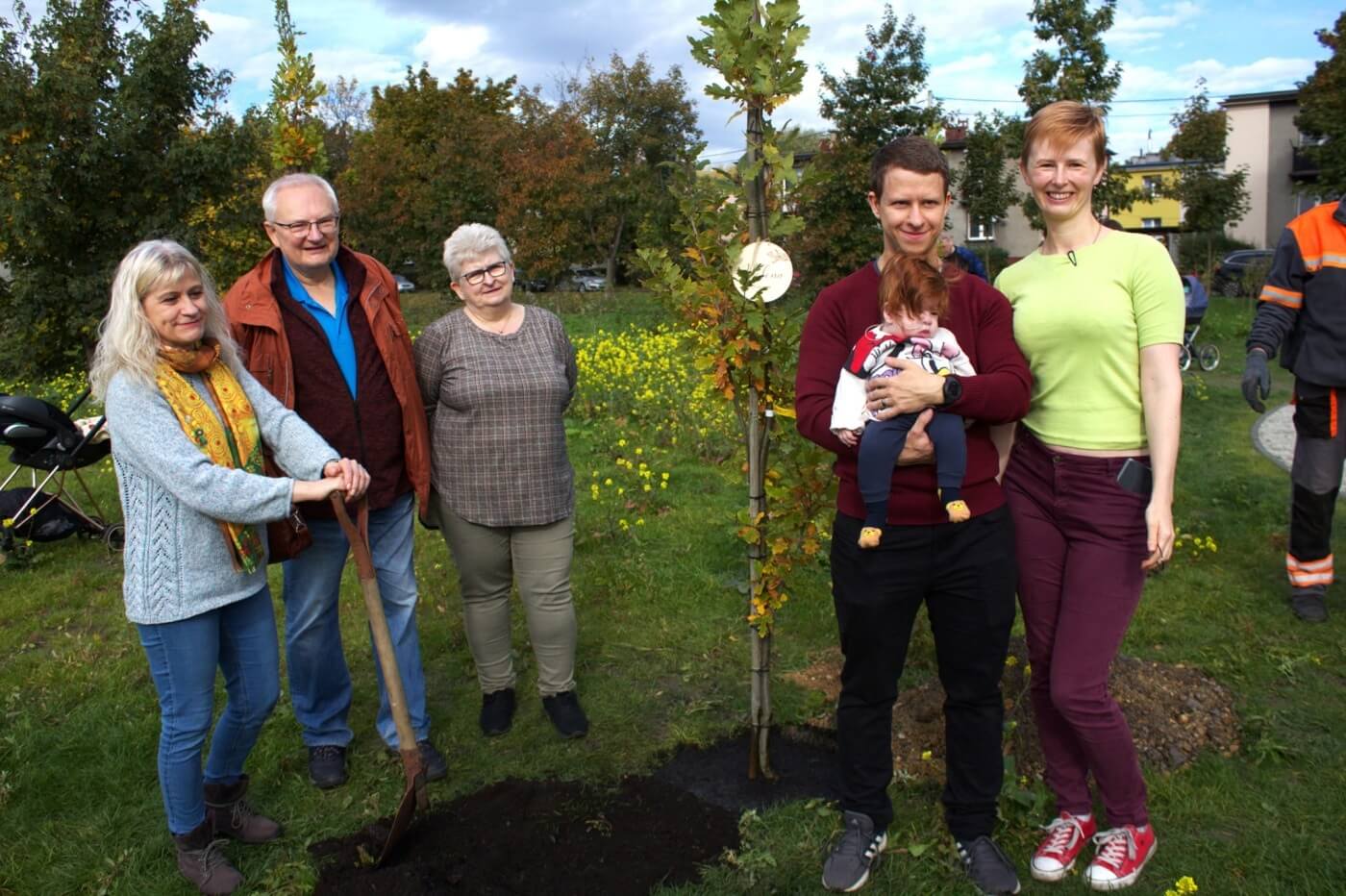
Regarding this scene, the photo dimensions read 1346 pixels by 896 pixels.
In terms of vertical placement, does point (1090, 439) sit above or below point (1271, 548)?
above

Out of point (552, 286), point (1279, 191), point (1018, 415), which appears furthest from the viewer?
point (1279, 191)

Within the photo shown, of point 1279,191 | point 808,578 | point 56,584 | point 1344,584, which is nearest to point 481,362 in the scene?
point 808,578

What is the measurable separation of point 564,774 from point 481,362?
1.58 metres

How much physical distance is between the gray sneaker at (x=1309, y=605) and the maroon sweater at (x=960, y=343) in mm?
3109

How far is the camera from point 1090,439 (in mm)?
2738

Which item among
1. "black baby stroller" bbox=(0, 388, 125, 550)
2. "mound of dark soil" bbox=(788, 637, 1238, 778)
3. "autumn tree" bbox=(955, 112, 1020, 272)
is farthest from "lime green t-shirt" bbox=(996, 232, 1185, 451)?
"autumn tree" bbox=(955, 112, 1020, 272)

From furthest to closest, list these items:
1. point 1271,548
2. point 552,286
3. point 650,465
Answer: point 552,286
point 650,465
point 1271,548

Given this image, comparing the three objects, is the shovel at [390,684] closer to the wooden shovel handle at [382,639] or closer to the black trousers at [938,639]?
the wooden shovel handle at [382,639]

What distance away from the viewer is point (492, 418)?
→ 373 centimetres

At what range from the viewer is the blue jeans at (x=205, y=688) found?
9.61 feet

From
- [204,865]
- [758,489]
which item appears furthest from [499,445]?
[204,865]

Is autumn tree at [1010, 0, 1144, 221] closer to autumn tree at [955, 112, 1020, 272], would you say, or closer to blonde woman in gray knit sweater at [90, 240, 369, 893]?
autumn tree at [955, 112, 1020, 272]

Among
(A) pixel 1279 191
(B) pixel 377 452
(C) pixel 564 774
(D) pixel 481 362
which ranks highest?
(A) pixel 1279 191

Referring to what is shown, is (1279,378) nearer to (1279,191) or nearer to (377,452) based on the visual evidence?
(377,452)
